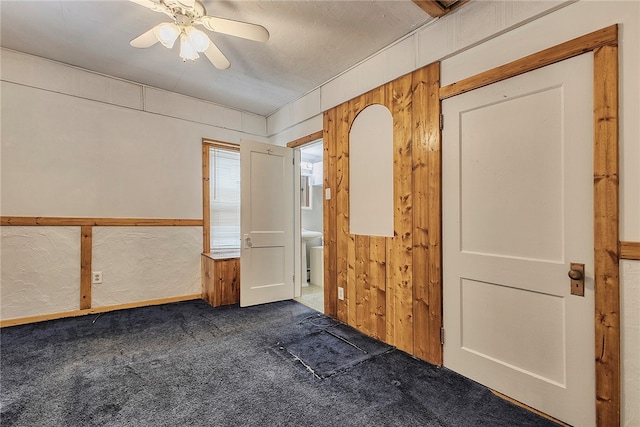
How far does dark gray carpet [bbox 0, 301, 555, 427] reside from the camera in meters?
1.58

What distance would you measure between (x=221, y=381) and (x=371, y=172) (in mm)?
2051

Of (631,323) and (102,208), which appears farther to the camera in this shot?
(102,208)

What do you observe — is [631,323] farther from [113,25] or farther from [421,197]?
[113,25]

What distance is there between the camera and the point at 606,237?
4.67 feet

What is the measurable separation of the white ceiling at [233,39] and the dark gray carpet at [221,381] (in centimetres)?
264

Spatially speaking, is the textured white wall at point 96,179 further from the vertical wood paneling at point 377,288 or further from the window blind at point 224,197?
the vertical wood paneling at point 377,288

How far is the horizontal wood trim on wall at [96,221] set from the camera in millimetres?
2802

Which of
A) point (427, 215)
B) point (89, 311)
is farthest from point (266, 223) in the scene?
point (89, 311)

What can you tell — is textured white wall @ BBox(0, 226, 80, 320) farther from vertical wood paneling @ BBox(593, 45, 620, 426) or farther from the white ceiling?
vertical wood paneling @ BBox(593, 45, 620, 426)

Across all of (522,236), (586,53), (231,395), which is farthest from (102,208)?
(586,53)

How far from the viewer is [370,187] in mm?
2666

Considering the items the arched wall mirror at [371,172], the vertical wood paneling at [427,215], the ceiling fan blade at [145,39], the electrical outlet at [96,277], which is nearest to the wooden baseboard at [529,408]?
the vertical wood paneling at [427,215]

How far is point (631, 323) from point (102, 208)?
4444 millimetres

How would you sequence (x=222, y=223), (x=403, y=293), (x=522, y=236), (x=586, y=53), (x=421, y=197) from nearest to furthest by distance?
(x=586, y=53) < (x=522, y=236) < (x=421, y=197) < (x=403, y=293) < (x=222, y=223)
